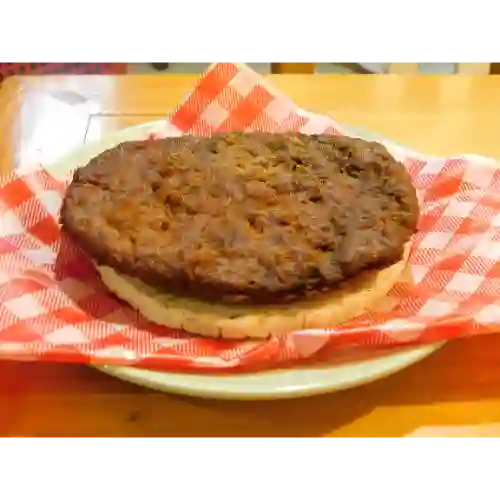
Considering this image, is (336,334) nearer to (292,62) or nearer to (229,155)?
(229,155)

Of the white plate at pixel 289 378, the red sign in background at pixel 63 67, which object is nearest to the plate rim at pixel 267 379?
the white plate at pixel 289 378

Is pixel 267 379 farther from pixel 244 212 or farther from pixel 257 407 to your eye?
pixel 244 212

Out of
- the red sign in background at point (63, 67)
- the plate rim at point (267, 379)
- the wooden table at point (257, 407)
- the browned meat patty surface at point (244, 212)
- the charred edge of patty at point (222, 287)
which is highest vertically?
the browned meat patty surface at point (244, 212)

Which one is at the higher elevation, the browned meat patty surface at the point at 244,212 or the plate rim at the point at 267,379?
the browned meat patty surface at the point at 244,212

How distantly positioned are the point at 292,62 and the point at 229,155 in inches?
21.5

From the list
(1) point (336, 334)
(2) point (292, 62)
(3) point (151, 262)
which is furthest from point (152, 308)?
(2) point (292, 62)

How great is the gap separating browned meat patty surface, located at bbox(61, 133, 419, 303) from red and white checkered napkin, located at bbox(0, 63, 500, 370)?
0.05 metres

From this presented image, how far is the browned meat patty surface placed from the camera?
0.72 meters

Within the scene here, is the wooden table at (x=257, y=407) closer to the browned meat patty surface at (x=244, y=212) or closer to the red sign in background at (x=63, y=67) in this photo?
the browned meat patty surface at (x=244, y=212)

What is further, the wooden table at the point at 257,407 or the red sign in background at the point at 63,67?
the red sign in background at the point at 63,67

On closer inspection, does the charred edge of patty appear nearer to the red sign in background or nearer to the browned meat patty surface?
the browned meat patty surface

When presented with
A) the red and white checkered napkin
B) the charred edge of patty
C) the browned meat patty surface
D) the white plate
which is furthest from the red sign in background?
the white plate

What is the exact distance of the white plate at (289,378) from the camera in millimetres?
668
